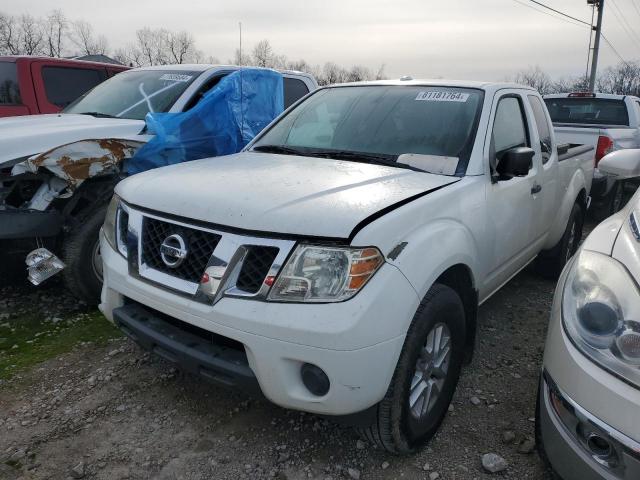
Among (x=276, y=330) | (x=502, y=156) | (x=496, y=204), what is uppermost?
(x=502, y=156)

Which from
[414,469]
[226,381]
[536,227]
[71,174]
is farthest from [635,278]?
[71,174]

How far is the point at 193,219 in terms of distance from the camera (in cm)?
220

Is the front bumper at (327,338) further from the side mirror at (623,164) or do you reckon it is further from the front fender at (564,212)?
the front fender at (564,212)

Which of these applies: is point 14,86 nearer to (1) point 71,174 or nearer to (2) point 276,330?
(1) point 71,174

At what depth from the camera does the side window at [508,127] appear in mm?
3223

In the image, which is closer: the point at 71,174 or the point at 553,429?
the point at 553,429

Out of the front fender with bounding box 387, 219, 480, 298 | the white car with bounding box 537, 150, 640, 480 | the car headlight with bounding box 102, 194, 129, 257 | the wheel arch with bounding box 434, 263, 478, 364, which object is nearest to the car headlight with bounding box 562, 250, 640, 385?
the white car with bounding box 537, 150, 640, 480

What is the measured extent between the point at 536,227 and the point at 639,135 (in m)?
4.81

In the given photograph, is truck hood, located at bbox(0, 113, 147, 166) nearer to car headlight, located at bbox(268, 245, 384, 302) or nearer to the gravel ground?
the gravel ground

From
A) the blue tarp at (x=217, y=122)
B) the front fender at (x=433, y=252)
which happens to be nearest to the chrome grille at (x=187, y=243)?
the front fender at (x=433, y=252)

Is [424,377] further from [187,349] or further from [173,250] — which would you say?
[173,250]

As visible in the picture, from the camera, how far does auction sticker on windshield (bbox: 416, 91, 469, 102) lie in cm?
323

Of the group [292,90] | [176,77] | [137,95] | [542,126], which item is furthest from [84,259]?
[542,126]

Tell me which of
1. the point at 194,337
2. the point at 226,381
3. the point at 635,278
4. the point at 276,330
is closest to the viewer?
the point at 635,278
